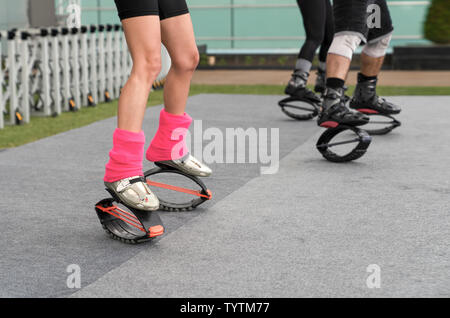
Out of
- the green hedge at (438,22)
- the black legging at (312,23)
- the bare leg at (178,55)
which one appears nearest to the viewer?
the bare leg at (178,55)

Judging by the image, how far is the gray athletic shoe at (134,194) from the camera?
2514mm

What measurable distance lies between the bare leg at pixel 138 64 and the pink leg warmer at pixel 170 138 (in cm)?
37

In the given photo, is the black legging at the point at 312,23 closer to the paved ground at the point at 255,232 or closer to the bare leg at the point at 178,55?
the paved ground at the point at 255,232

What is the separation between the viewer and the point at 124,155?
8.30 ft

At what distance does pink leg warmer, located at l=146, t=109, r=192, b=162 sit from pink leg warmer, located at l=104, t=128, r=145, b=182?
0.42m

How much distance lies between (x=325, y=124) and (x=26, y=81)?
3.39m

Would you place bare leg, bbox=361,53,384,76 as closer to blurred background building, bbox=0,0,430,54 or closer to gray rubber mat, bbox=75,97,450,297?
gray rubber mat, bbox=75,97,450,297

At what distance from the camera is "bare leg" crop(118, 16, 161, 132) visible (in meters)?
2.55

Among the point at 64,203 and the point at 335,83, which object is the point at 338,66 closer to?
the point at 335,83

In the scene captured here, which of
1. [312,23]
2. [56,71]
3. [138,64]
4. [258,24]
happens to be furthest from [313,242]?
[258,24]

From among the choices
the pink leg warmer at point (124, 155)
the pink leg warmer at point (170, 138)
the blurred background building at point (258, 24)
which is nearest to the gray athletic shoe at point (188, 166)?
the pink leg warmer at point (170, 138)

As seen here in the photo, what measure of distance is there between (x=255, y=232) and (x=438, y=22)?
10.1 meters

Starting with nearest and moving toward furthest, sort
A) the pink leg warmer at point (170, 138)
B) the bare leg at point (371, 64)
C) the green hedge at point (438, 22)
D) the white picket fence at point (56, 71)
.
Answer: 1. the pink leg warmer at point (170, 138)
2. the bare leg at point (371, 64)
3. the white picket fence at point (56, 71)
4. the green hedge at point (438, 22)
